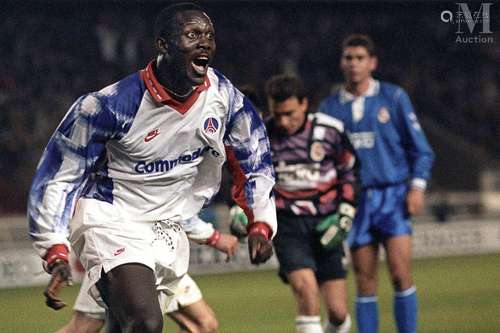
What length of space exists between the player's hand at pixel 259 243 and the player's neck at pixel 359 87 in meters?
3.39

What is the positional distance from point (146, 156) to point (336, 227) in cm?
287

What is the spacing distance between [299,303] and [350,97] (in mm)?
1925

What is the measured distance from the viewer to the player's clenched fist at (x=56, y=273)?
17.6 feet

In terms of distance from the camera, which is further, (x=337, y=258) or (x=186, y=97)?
(x=337, y=258)

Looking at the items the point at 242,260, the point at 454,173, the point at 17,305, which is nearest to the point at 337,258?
the point at 17,305

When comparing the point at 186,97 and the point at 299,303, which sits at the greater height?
the point at 186,97

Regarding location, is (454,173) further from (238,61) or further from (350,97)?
(350,97)

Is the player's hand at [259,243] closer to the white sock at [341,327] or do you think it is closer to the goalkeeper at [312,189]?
the goalkeeper at [312,189]

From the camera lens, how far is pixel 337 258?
8641mm

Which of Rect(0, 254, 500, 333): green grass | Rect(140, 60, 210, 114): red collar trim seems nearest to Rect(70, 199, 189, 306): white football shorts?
Rect(140, 60, 210, 114): red collar trim

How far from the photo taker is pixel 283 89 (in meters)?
8.47

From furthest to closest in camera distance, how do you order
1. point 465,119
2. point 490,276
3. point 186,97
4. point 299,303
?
point 465,119 < point 490,276 < point 299,303 < point 186,97

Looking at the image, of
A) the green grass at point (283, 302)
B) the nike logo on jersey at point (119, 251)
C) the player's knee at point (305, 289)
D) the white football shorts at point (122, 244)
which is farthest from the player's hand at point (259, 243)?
the green grass at point (283, 302)

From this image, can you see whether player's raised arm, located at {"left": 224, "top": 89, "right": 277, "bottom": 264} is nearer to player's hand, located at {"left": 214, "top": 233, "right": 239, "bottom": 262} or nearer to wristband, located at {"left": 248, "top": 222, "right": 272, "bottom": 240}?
wristband, located at {"left": 248, "top": 222, "right": 272, "bottom": 240}
